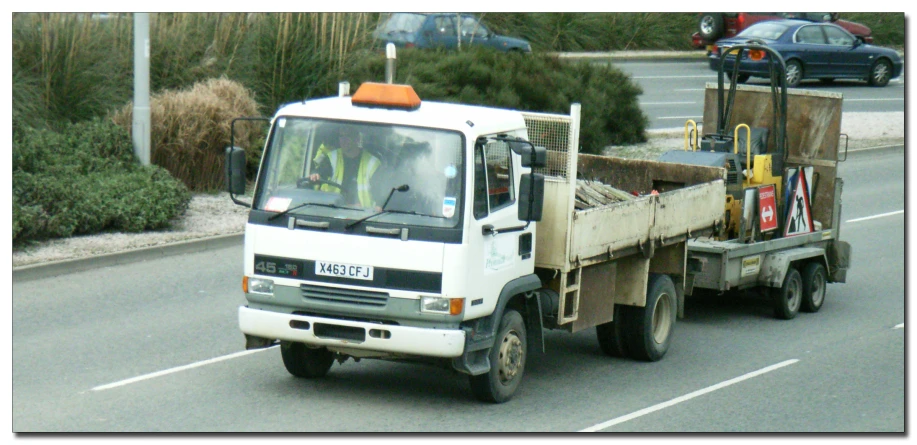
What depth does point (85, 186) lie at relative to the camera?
15.0 metres

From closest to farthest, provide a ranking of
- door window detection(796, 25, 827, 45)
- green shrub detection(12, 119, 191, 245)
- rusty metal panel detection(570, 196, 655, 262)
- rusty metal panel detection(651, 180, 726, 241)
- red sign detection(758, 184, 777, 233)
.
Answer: rusty metal panel detection(570, 196, 655, 262) → rusty metal panel detection(651, 180, 726, 241) → red sign detection(758, 184, 777, 233) → green shrub detection(12, 119, 191, 245) → door window detection(796, 25, 827, 45)

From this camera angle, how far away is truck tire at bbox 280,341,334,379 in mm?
9102

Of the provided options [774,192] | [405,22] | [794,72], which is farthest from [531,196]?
[794,72]

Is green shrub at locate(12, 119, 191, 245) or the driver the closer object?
the driver

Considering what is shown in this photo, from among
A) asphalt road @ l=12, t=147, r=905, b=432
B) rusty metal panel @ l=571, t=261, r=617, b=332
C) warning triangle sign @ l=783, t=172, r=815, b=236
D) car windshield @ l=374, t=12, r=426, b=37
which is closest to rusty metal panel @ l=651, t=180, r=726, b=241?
rusty metal panel @ l=571, t=261, r=617, b=332

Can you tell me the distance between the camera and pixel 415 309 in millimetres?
8000

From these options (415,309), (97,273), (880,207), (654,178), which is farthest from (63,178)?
(880,207)

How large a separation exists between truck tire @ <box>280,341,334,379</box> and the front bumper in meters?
0.74

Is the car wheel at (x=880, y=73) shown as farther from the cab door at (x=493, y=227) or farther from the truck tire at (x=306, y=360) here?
the truck tire at (x=306, y=360)

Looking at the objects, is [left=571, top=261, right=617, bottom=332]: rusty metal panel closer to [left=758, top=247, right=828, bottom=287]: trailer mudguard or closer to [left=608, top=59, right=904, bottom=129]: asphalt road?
[left=758, top=247, right=828, bottom=287]: trailer mudguard

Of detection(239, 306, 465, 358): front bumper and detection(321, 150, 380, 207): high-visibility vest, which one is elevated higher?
detection(321, 150, 380, 207): high-visibility vest

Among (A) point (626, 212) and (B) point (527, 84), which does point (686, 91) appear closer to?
(B) point (527, 84)

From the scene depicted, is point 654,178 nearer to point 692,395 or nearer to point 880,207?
point 692,395

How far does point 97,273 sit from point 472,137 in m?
6.60
